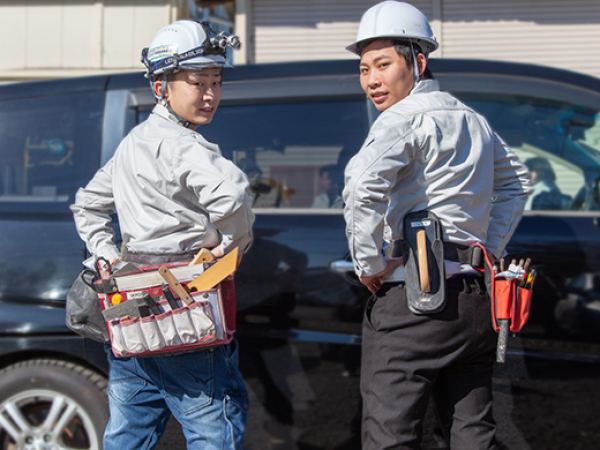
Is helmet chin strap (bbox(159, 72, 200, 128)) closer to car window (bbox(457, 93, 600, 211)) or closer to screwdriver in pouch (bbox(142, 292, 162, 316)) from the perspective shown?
A: screwdriver in pouch (bbox(142, 292, 162, 316))

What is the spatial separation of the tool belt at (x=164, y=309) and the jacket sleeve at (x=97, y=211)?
0.31 meters

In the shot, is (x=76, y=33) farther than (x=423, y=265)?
Yes

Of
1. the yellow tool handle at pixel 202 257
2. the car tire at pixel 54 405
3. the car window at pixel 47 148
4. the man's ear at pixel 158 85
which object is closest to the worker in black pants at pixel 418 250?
the yellow tool handle at pixel 202 257

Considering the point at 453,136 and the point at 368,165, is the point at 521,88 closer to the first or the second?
the point at 453,136

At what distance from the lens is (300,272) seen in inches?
91.4

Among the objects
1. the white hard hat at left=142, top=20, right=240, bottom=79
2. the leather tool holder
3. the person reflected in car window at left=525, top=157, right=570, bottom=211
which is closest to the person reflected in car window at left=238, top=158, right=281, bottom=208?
the white hard hat at left=142, top=20, right=240, bottom=79

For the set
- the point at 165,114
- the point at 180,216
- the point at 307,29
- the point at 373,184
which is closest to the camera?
the point at 373,184

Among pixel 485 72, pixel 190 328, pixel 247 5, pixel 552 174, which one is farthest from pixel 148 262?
pixel 247 5

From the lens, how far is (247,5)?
277 inches

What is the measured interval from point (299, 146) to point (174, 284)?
1052mm

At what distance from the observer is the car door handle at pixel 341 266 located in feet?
7.49

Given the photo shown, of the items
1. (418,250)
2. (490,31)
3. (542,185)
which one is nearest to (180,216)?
(418,250)

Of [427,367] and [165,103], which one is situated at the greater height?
[165,103]

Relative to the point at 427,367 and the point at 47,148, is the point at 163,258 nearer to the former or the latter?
the point at 427,367
